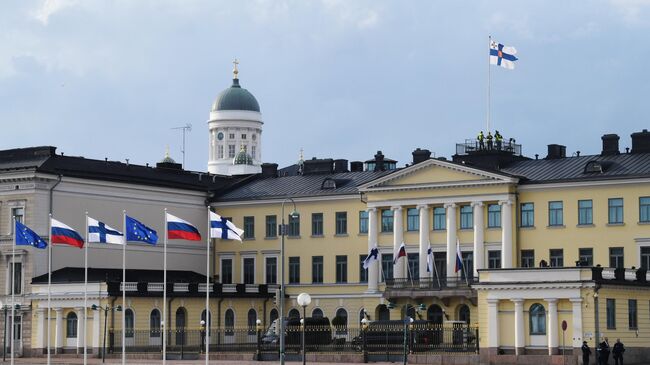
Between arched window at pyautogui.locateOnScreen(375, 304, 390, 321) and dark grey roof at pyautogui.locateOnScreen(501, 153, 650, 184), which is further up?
dark grey roof at pyautogui.locateOnScreen(501, 153, 650, 184)

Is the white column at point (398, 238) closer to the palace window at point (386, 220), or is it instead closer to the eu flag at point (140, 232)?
the palace window at point (386, 220)

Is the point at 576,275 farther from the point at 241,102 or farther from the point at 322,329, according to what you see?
the point at 241,102

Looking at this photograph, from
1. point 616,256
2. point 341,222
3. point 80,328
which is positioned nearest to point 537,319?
point 616,256

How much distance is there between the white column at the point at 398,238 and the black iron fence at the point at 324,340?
10732mm

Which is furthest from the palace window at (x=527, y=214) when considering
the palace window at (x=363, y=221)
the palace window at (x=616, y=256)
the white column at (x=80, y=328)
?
the white column at (x=80, y=328)

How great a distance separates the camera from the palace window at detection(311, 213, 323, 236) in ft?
339

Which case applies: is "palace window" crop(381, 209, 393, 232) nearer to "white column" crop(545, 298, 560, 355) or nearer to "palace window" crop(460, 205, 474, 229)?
"palace window" crop(460, 205, 474, 229)

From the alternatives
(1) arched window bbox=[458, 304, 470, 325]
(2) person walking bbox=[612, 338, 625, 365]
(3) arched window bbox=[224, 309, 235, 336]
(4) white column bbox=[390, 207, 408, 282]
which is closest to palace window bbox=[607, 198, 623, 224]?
(1) arched window bbox=[458, 304, 470, 325]

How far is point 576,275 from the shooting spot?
72.7 meters

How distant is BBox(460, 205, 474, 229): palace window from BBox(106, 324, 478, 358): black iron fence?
15068 mm

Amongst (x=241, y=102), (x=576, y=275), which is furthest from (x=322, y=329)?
(x=241, y=102)

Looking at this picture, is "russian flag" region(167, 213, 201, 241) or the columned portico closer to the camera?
"russian flag" region(167, 213, 201, 241)

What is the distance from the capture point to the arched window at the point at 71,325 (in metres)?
90.7

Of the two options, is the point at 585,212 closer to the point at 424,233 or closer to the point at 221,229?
the point at 424,233
